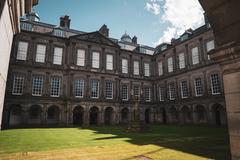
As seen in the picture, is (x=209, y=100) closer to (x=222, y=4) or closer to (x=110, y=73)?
(x=110, y=73)

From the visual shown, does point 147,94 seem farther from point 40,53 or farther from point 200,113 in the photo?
point 40,53

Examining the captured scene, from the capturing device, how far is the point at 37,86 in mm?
25531

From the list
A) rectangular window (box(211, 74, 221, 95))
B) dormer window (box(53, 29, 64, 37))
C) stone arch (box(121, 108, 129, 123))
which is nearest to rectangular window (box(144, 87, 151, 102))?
stone arch (box(121, 108, 129, 123))

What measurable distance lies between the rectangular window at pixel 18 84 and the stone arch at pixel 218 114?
26574 millimetres

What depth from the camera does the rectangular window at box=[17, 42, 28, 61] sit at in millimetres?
25375

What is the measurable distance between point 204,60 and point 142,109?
1426 centimetres

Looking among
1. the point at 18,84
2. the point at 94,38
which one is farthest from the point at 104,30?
the point at 18,84

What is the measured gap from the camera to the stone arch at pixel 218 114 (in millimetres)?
24481

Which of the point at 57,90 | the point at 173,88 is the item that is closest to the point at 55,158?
the point at 57,90

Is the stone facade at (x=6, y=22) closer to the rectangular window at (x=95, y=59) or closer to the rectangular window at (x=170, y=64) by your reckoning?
the rectangular window at (x=95, y=59)

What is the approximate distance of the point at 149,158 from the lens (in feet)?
21.8

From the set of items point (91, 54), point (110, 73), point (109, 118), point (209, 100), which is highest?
point (91, 54)

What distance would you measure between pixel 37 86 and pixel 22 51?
18.1ft

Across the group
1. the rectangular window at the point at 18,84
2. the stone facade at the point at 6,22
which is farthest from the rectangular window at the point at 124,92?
the stone facade at the point at 6,22
